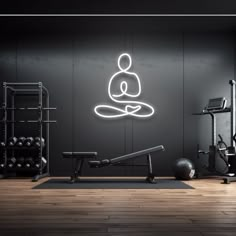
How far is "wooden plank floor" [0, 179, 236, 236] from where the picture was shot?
2434 mm

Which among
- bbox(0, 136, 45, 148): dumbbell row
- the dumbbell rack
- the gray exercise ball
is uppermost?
the dumbbell rack

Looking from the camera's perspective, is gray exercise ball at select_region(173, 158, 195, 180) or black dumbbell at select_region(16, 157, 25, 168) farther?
black dumbbell at select_region(16, 157, 25, 168)

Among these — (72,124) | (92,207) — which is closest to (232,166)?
(72,124)

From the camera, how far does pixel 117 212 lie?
121 inches

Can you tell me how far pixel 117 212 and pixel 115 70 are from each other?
4312 mm

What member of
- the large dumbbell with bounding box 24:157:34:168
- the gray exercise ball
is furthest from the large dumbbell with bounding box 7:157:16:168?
the gray exercise ball

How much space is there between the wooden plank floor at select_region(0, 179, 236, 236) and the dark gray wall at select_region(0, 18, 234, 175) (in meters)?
2.32

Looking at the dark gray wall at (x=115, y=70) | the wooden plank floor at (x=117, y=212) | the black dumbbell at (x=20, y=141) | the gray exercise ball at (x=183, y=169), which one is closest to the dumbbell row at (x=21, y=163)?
the black dumbbell at (x=20, y=141)

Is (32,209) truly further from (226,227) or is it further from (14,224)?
(226,227)

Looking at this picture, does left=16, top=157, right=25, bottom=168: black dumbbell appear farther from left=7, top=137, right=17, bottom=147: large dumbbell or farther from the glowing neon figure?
the glowing neon figure

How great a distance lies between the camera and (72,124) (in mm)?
6891

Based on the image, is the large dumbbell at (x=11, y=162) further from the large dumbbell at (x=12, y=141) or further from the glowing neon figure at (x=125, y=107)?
the glowing neon figure at (x=125, y=107)

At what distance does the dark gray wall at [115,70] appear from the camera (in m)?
6.87

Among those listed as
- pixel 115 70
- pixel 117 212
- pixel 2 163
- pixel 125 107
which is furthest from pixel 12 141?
pixel 117 212
